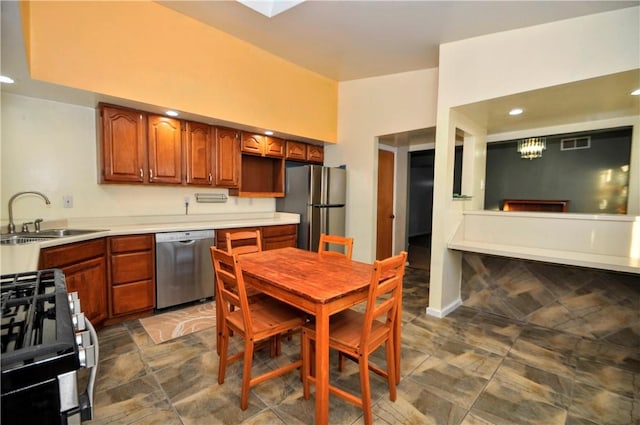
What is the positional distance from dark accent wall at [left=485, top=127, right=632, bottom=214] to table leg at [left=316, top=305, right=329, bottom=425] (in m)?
4.94

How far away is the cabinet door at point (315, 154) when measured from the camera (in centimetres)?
444

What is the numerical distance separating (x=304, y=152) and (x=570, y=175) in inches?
216

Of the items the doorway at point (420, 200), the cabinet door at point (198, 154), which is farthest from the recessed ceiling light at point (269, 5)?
the doorway at point (420, 200)

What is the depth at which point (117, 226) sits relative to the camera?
117 inches

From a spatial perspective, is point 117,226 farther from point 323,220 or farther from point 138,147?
point 323,220

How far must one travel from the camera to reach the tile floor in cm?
162

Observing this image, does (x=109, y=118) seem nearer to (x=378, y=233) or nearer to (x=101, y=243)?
(x=101, y=243)

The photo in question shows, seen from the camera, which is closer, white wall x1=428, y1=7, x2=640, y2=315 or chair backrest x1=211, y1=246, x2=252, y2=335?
chair backrest x1=211, y1=246, x2=252, y2=335

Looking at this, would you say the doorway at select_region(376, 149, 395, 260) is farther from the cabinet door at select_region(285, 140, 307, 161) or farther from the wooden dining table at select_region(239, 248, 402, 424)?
the wooden dining table at select_region(239, 248, 402, 424)

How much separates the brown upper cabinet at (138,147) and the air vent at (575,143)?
6938mm

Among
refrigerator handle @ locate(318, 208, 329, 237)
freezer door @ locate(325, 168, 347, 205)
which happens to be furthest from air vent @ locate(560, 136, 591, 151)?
refrigerator handle @ locate(318, 208, 329, 237)

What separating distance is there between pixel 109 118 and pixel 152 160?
497 mm

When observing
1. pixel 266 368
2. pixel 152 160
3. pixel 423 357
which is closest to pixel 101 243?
pixel 152 160

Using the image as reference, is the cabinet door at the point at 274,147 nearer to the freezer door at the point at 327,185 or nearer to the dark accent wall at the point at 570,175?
the freezer door at the point at 327,185
